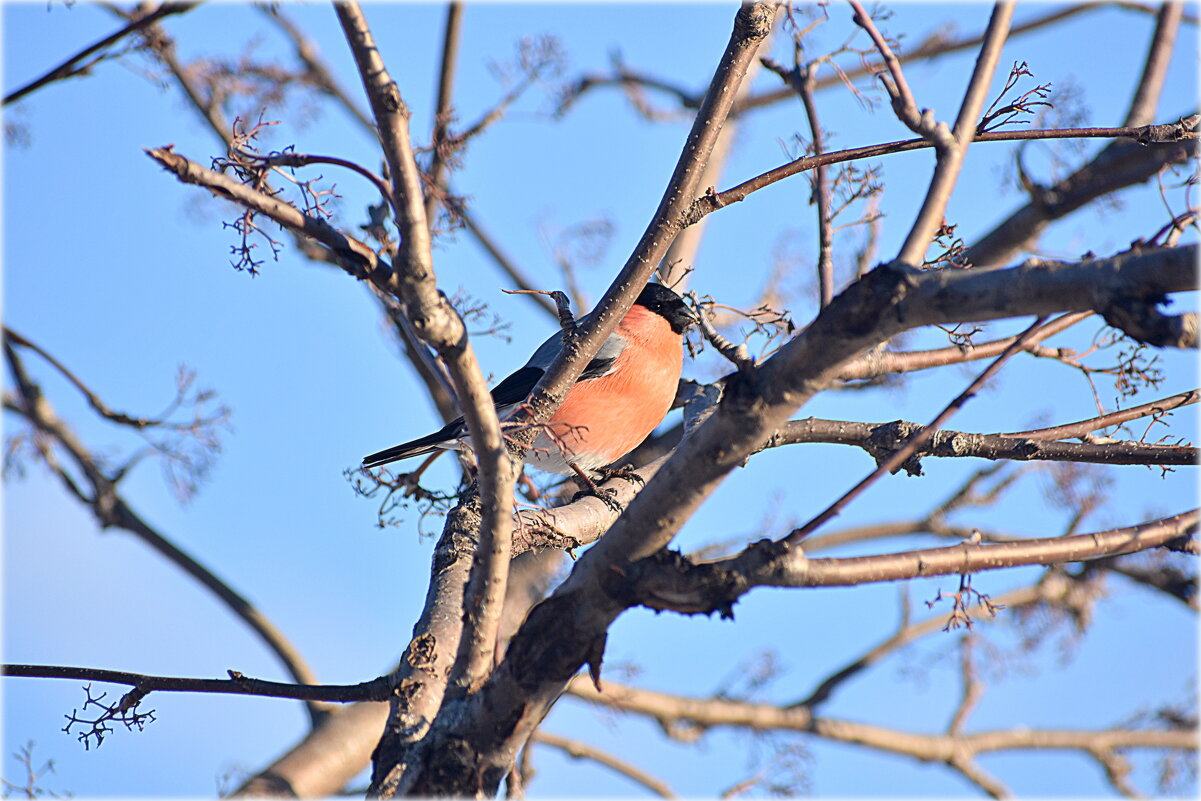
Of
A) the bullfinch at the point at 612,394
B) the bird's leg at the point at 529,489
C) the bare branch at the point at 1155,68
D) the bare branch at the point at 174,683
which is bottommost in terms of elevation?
the bare branch at the point at 174,683

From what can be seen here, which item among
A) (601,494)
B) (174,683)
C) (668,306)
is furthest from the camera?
(668,306)

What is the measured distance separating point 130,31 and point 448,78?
2426mm

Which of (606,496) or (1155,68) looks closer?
(606,496)

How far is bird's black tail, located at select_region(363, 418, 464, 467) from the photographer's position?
424cm

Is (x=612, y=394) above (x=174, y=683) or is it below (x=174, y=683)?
above

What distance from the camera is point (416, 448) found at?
436 cm

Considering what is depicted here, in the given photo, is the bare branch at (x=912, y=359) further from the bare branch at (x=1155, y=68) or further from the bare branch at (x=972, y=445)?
the bare branch at (x=1155, y=68)

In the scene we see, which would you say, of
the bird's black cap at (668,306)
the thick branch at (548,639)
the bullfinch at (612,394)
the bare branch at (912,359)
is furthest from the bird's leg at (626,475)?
the thick branch at (548,639)

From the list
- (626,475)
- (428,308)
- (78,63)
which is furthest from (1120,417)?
(78,63)

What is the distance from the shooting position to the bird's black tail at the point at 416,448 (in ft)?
13.9

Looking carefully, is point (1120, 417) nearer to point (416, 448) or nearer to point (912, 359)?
point (912, 359)

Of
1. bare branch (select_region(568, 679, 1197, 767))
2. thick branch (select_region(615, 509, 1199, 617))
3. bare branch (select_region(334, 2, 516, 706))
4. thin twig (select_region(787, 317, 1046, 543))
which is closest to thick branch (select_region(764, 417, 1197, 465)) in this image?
thick branch (select_region(615, 509, 1199, 617))

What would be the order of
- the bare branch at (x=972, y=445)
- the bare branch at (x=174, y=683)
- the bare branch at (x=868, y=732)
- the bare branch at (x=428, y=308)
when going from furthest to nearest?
the bare branch at (x=868, y=732) < the bare branch at (x=972, y=445) < the bare branch at (x=174, y=683) < the bare branch at (x=428, y=308)

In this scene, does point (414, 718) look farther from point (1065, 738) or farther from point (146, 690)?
point (1065, 738)
